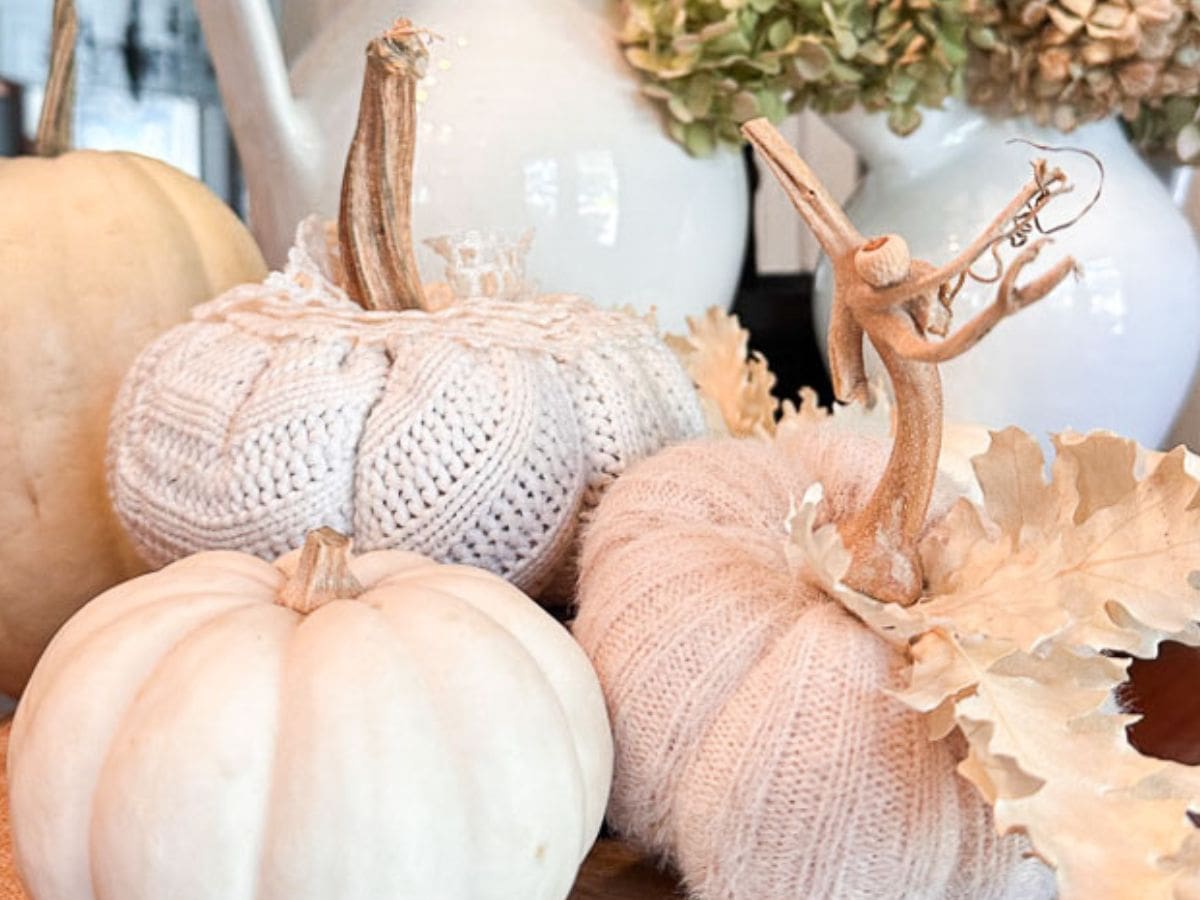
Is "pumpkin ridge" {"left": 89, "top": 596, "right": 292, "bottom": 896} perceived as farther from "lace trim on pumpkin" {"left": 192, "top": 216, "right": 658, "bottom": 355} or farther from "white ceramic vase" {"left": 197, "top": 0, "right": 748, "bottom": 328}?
"white ceramic vase" {"left": 197, "top": 0, "right": 748, "bottom": 328}

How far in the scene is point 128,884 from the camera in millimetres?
330

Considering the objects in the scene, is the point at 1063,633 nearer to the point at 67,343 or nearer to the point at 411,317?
the point at 411,317

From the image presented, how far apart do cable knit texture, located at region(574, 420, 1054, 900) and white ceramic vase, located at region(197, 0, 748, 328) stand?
0.86 ft

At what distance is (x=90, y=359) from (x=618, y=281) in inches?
10.5

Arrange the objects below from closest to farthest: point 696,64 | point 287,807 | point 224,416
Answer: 1. point 287,807
2. point 224,416
3. point 696,64

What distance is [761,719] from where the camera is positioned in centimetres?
36

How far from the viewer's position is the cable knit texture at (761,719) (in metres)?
0.35

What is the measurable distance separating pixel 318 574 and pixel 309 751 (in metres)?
0.07

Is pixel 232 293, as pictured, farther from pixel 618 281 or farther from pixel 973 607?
pixel 973 607

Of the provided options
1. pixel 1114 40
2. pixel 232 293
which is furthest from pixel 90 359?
pixel 1114 40

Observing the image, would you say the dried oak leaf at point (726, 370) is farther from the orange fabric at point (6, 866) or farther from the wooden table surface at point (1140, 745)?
the orange fabric at point (6, 866)

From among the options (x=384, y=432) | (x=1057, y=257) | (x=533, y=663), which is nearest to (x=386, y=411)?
(x=384, y=432)

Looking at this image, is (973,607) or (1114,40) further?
(1114,40)

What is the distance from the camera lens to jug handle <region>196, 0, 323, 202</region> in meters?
0.62
